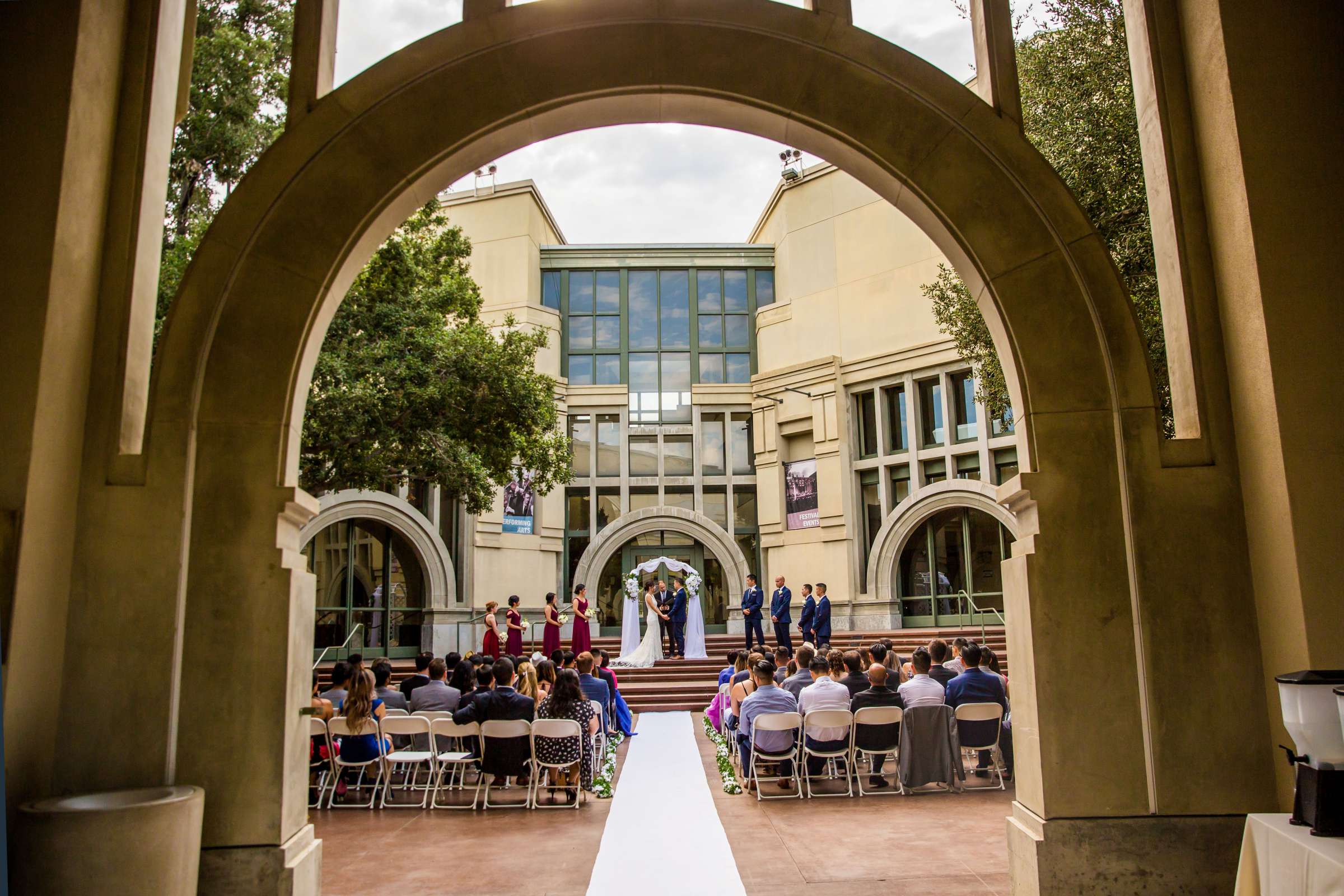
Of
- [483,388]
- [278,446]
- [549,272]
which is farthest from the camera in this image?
[549,272]

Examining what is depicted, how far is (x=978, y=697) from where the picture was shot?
26.9ft

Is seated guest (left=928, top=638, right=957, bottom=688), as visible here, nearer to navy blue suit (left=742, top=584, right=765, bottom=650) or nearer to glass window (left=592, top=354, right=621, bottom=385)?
navy blue suit (left=742, top=584, right=765, bottom=650)

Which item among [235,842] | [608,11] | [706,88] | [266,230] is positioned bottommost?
[235,842]

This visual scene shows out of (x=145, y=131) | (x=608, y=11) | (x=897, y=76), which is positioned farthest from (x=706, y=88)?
(x=145, y=131)

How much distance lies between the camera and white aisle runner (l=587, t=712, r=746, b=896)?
541 cm

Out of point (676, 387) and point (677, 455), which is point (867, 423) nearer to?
point (677, 455)

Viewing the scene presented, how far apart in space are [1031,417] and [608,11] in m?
3.21

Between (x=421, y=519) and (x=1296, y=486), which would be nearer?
(x=1296, y=486)

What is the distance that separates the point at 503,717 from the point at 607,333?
16.5 metres

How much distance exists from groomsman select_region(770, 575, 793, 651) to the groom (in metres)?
2.50

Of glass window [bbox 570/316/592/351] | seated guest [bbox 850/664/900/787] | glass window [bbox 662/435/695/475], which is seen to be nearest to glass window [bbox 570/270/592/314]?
glass window [bbox 570/316/592/351]

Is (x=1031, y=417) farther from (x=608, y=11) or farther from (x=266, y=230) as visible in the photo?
(x=266, y=230)

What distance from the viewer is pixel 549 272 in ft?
78.2

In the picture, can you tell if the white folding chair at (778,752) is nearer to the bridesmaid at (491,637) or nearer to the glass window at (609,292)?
the bridesmaid at (491,637)
